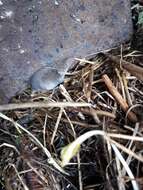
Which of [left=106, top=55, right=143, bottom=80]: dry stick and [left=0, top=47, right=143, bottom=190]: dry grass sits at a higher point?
[left=106, top=55, right=143, bottom=80]: dry stick

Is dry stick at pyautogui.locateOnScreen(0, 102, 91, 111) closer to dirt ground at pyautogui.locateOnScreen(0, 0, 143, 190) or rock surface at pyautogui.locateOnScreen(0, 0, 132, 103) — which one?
dirt ground at pyautogui.locateOnScreen(0, 0, 143, 190)

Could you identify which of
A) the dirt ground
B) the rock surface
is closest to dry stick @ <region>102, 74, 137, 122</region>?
the dirt ground

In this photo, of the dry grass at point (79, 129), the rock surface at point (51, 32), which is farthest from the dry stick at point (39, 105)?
the rock surface at point (51, 32)

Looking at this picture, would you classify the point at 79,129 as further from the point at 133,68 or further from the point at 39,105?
the point at 133,68

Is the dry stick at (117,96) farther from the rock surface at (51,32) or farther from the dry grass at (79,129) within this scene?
the rock surface at (51,32)

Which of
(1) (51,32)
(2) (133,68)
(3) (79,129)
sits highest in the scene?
(1) (51,32)

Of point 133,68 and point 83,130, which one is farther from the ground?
point 133,68

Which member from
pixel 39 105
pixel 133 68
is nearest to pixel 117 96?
pixel 133 68
